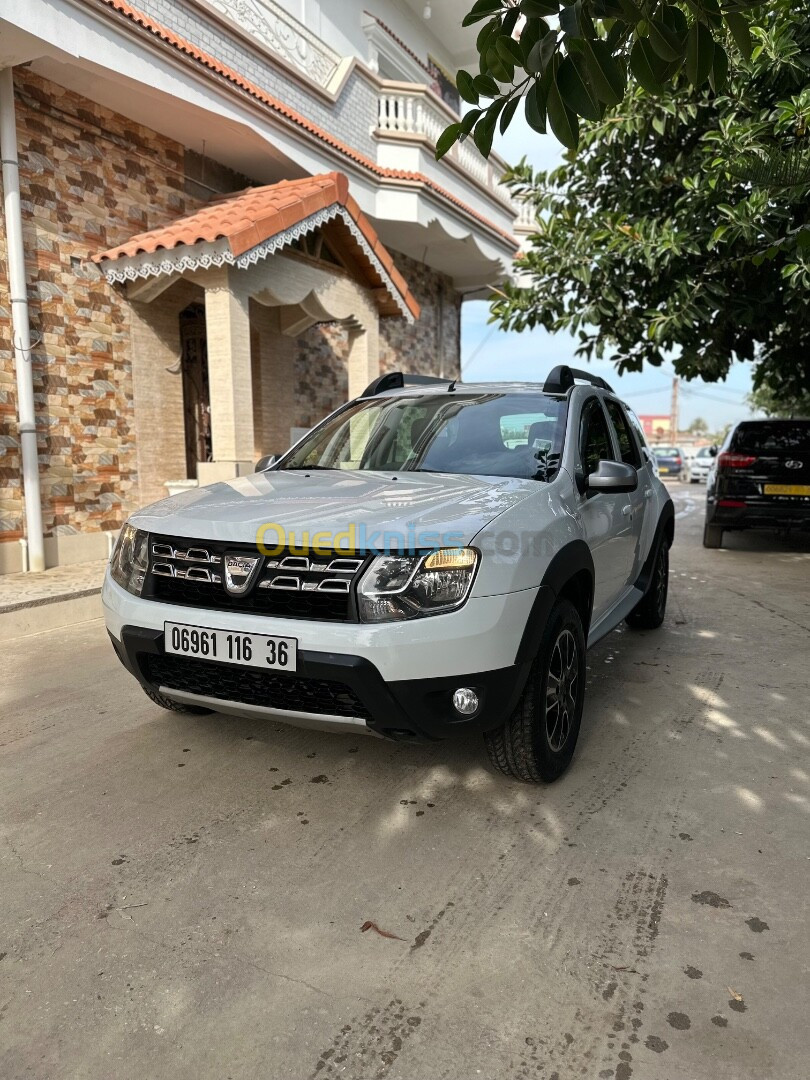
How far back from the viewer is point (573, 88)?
6.28ft

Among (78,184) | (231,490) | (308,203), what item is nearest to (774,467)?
(308,203)

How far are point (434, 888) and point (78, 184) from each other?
820 cm

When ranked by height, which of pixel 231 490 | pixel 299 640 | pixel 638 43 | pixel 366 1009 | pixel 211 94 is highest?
pixel 211 94

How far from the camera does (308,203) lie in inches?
327

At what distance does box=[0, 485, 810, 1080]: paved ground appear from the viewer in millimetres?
1757

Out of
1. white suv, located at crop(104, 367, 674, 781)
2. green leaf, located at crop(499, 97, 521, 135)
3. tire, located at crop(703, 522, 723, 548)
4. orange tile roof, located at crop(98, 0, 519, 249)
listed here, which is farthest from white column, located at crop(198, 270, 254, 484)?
tire, located at crop(703, 522, 723, 548)

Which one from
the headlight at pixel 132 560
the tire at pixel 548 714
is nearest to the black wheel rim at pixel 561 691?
the tire at pixel 548 714

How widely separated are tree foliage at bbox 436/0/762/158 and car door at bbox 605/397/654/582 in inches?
101

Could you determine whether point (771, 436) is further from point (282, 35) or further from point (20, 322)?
point (20, 322)

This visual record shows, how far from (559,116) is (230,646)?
1.91 metres

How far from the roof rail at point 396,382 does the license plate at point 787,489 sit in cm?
615

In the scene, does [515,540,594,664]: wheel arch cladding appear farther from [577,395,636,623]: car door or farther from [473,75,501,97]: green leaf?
[473,75,501,97]: green leaf

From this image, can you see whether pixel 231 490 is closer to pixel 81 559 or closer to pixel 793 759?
pixel 793 759

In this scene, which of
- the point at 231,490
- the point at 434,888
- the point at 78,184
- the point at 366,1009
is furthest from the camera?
the point at 78,184
